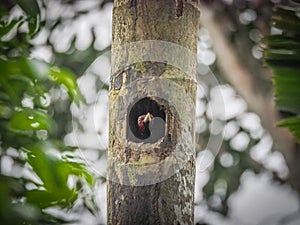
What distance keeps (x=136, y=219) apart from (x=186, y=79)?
210mm

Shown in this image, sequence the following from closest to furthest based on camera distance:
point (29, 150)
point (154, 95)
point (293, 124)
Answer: point (29, 150), point (154, 95), point (293, 124)

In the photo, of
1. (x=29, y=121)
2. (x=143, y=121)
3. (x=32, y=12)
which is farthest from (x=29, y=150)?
(x=143, y=121)

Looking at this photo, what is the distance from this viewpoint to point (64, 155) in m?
0.79

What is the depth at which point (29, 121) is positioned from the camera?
2.37 ft

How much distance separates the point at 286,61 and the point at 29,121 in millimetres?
808

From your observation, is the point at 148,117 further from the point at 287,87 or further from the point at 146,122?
the point at 287,87

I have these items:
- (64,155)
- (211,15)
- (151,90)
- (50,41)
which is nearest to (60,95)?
(50,41)

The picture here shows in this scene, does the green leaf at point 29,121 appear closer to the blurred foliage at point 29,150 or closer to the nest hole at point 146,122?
the blurred foliage at point 29,150

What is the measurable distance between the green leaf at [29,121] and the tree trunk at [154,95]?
0.23m

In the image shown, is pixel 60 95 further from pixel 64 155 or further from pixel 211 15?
pixel 64 155

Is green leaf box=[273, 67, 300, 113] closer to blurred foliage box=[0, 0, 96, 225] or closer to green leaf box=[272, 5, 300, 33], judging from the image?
→ green leaf box=[272, 5, 300, 33]

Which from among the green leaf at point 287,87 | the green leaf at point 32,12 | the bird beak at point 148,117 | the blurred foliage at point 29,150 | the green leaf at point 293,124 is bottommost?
the blurred foliage at point 29,150

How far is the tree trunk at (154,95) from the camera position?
97cm

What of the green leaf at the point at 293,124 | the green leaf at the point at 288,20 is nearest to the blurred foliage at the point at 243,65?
the green leaf at the point at 288,20
